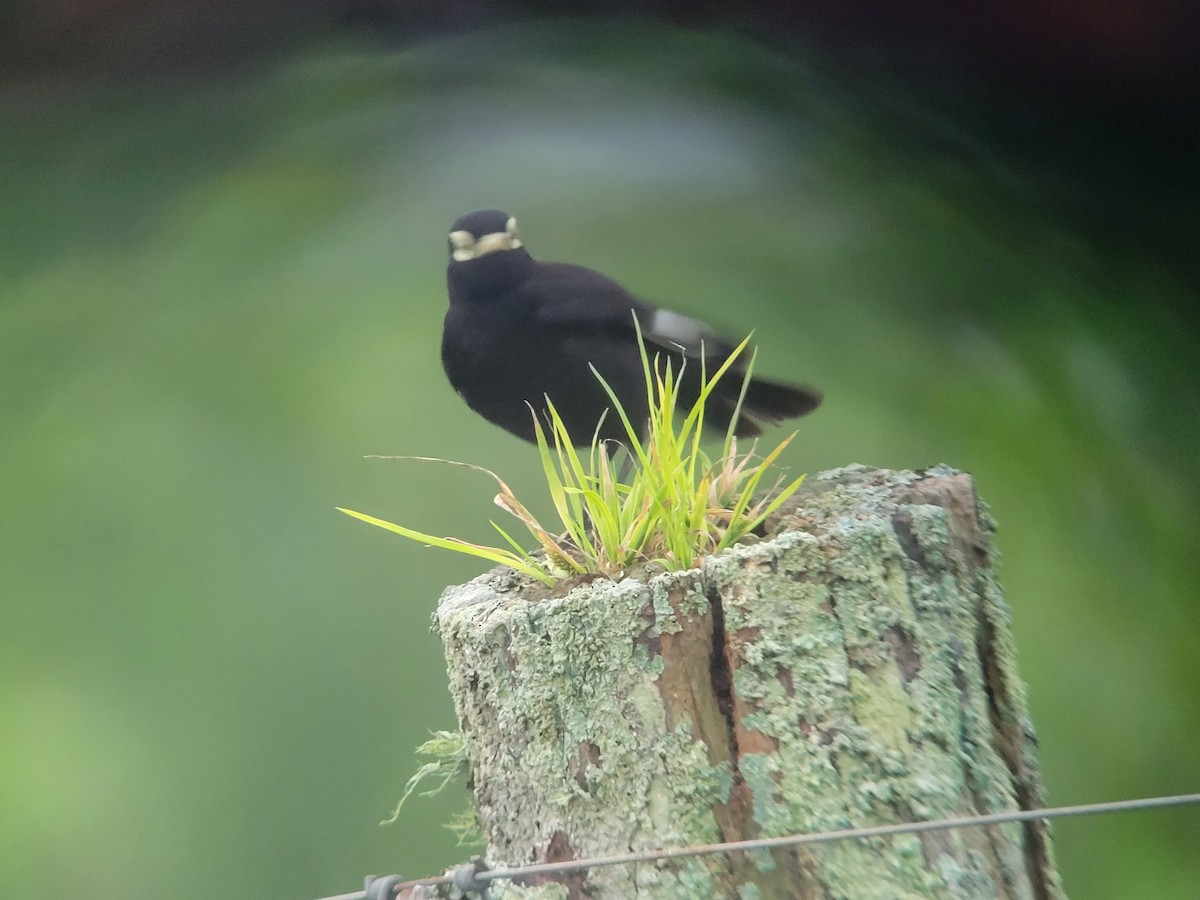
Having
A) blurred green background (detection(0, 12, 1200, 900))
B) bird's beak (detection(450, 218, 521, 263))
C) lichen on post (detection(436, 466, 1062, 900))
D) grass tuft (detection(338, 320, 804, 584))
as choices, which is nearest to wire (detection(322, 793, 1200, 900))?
lichen on post (detection(436, 466, 1062, 900))

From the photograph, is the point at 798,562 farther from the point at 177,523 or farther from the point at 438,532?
the point at 177,523

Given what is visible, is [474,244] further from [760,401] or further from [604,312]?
[760,401]

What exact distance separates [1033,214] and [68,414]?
117 cm

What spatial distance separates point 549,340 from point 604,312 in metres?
0.07

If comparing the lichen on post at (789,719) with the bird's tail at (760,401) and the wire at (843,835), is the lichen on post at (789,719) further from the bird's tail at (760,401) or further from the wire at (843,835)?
the bird's tail at (760,401)

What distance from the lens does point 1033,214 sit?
1065 millimetres

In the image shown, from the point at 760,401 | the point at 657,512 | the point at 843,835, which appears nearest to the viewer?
the point at 843,835

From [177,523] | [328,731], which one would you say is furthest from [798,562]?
[177,523]

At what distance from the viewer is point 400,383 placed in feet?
3.61

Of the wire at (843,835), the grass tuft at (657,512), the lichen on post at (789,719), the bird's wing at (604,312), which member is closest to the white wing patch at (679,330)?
the bird's wing at (604,312)

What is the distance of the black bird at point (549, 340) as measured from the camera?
1.04 metres

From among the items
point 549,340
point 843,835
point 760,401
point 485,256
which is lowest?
point 843,835

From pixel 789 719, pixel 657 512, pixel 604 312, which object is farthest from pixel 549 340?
pixel 789 719

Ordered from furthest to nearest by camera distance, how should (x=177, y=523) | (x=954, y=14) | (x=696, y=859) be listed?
(x=177, y=523) → (x=954, y=14) → (x=696, y=859)
